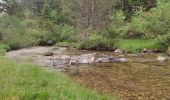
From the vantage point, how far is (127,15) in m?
66.6

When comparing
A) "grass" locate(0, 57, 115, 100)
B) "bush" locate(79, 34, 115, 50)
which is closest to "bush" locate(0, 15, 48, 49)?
"bush" locate(79, 34, 115, 50)

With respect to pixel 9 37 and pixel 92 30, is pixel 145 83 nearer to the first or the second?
pixel 92 30

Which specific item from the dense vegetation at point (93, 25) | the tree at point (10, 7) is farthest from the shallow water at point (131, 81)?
the tree at point (10, 7)

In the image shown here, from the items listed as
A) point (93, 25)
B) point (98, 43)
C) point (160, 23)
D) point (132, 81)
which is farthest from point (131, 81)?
point (93, 25)

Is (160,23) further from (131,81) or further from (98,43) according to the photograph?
(131,81)

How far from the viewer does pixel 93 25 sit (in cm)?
5569

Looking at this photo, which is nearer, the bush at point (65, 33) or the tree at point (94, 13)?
the tree at point (94, 13)

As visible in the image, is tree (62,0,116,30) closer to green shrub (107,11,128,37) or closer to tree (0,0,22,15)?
green shrub (107,11,128,37)

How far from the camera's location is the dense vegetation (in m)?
43.6

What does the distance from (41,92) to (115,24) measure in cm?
4493

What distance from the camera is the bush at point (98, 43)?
48219 mm

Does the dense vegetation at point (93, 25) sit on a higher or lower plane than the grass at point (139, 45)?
higher

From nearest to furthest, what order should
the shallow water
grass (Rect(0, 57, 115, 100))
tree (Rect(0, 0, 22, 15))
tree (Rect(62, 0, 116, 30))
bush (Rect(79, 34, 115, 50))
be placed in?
grass (Rect(0, 57, 115, 100)) → the shallow water → bush (Rect(79, 34, 115, 50)) → tree (Rect(62, 0, 116, 30)) → tree (Rect(0, 0, 22, 15))

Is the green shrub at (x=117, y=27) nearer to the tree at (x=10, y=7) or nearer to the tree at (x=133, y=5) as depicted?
the tree at (x=133, y=5)
